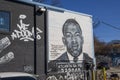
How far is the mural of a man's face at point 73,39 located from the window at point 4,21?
392 cm

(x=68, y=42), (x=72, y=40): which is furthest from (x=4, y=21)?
(x=72, y=40)

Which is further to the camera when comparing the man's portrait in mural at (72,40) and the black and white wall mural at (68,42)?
the man's portrait in mural at (72,40)

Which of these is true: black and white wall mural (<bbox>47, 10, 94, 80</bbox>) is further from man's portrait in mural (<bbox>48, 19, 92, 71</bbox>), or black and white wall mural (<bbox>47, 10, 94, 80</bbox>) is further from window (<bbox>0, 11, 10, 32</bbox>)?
window (<bbox>0, 11, 10, 32</bbox>)

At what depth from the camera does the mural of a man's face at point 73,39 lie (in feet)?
56.9

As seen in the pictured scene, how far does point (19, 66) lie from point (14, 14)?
2294mm

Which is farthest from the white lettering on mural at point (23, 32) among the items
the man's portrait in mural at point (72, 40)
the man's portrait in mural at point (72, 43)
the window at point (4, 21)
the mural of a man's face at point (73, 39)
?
the mural of a man's face at point (73, 39)

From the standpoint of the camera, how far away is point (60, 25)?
17.0 metres

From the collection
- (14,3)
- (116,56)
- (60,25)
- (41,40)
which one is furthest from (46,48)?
(116,56)

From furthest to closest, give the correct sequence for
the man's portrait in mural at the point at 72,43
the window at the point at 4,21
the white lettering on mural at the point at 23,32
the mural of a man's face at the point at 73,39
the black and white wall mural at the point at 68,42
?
the mural of a man's face at the point at 73,39
the man's portrait in mural at the point at 72,43
the black and white wall mural at the point at 68,42
the white lettering on mural at the point at 23,32
the window at the point at 4,21

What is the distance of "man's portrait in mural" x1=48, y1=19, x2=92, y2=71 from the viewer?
17.1 metres

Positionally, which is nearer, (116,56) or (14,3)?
(14,3)

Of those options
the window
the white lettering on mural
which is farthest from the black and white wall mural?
the window

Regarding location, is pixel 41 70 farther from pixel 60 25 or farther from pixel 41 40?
pixel 60 25

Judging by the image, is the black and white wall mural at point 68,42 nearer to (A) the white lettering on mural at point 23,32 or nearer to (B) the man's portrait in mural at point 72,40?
(B) the man's portrait in mural at point 72,40
